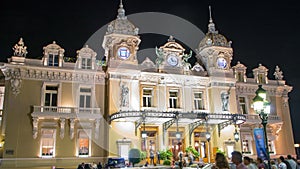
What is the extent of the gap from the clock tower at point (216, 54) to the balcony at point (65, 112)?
13.0 metres

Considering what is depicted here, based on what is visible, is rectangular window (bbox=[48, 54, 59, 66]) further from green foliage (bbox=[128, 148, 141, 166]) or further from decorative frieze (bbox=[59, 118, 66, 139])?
green foliage (bbox=[128, 148, 141, 166])

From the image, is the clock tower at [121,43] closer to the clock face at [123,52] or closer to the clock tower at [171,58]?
the clock face at [123,52]

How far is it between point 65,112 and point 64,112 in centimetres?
9

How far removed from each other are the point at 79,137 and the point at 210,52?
16.4m

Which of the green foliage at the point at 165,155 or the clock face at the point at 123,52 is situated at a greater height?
the clock face at the point at 123,52

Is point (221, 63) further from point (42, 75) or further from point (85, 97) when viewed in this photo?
point (42, 75)

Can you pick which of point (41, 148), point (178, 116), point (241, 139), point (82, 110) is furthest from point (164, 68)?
point (41, 148)

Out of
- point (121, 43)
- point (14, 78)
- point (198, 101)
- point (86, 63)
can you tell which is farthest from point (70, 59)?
point (198, 101)

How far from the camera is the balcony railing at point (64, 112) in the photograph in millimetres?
25219

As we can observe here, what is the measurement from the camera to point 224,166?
6387 mm

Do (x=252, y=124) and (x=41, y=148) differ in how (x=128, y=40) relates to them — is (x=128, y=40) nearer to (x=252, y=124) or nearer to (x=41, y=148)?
(x=41, y=148)

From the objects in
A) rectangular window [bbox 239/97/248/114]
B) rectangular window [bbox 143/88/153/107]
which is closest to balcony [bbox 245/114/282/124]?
rectangular window [bbox 239/97/248/114]

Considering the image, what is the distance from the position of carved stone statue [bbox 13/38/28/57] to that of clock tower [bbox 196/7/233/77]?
18344mm

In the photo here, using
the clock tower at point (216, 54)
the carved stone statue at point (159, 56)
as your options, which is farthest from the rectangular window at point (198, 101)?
the carved stone statue at point (159, 56)
